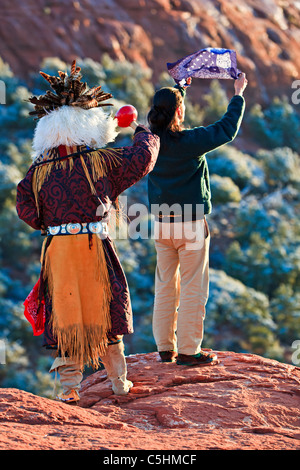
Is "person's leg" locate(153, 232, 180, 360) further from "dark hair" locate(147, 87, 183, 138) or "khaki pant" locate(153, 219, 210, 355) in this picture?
"dark hair" locate(147, 87, 183, 138)

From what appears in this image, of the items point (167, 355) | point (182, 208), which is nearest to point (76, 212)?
point (182, 208)

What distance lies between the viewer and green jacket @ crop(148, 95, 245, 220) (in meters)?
3.96

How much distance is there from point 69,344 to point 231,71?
6.30 ft

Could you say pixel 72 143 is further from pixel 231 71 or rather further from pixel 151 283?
pixel 151 283

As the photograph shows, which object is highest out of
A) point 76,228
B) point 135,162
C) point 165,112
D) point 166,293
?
point 165,112

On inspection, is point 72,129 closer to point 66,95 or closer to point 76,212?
point 66,95

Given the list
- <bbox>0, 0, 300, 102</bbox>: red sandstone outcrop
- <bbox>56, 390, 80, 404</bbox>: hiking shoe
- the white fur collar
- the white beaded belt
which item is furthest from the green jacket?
<bbox>0, 0, 300, 102</bbox>: red sandstone outcrop

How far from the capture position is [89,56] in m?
20.9

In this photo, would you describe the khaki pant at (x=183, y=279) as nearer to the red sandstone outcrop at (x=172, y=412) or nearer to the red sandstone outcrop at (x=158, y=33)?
the red sandstone outcrop at (x=172, y=412)

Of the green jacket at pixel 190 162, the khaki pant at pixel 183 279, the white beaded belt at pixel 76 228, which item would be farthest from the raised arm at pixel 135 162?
the khaki pant at pixel 183 279

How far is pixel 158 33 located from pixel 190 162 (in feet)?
64.3

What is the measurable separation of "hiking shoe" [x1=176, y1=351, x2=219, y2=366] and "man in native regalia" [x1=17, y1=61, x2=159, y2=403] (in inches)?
27.0

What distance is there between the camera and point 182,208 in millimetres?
4098
